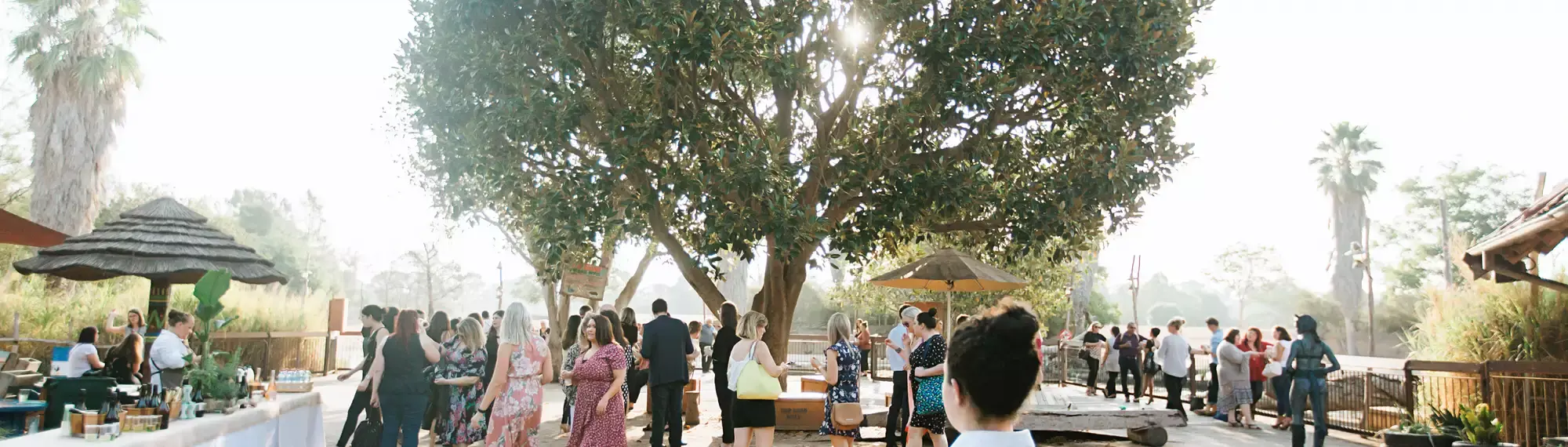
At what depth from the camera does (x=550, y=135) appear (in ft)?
35.7

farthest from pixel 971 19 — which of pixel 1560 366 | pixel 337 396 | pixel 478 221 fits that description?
pixel 478 221

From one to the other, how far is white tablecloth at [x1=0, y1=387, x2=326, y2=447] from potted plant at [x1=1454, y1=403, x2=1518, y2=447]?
36.5ft

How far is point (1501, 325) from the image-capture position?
13133mm

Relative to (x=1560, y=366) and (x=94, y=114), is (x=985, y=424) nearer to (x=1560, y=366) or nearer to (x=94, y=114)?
(x=1560, y=366)

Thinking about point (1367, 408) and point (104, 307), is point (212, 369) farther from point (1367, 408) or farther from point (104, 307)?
point (104, 307)

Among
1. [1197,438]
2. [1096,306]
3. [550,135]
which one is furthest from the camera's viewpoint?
[1096,306]

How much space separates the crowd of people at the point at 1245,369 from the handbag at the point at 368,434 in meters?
9.24

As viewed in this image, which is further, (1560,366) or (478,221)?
(478,221)

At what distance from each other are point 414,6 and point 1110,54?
7.80 meters

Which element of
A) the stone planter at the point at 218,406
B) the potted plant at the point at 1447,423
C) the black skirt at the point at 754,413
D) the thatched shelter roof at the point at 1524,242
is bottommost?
the potted plant at the point at 1447,423

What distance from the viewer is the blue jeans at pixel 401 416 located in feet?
27.7

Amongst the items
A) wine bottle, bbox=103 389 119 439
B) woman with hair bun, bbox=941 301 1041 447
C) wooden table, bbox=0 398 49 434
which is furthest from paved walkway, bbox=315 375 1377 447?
woman with hair bun, bbox=941 301 1041 447

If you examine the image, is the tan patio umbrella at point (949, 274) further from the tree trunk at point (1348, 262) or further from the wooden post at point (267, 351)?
the tree trunk at point (1348, 262)

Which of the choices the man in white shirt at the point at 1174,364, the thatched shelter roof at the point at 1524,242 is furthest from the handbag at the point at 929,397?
the man in white shirt at the point at 1174,364
